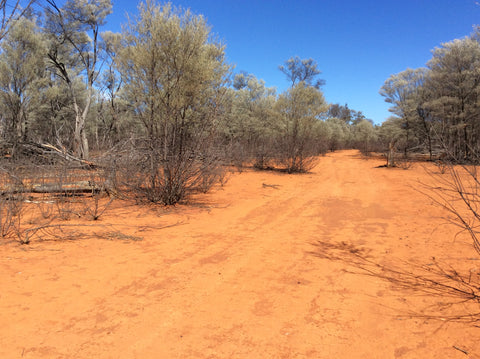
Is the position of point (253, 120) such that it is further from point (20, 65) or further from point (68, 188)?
point (68, 188)

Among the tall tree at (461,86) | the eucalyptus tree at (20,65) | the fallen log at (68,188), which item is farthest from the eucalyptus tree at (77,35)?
the tall tree at (461,86)

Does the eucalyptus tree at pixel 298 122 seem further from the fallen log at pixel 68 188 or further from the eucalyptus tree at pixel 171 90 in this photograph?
the fallen log at pixel 68 188

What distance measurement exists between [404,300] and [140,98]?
705 centimetres

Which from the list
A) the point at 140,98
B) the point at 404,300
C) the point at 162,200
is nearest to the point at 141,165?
the point at 162,200

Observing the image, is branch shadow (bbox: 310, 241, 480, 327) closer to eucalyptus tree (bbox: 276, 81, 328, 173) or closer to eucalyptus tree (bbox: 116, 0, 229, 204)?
eucalyptus tree (bbox: 116, 0, 229, 204)

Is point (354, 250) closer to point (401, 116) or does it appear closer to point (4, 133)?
point (4, 133)

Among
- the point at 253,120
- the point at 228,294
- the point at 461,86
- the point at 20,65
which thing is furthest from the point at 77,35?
the point at 461,86

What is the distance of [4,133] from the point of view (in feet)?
38.8

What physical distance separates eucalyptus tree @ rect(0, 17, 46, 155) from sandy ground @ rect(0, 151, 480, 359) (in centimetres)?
1565

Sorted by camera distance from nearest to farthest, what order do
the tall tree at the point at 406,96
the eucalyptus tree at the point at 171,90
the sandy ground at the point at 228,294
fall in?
the sandy ground at the point at 228,294 → the eucalyptus tree at the point at 171,90 → the tall tree at the point at 406,96

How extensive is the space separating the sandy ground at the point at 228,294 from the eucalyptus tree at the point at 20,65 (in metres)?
15.7

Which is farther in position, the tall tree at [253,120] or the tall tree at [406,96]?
the tall tree at [406,96]

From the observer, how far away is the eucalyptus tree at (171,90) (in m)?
7.19

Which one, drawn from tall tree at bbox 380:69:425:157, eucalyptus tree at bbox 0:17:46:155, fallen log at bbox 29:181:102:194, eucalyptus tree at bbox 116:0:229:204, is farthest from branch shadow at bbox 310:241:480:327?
tall tree at bbox 380:69:425:157
